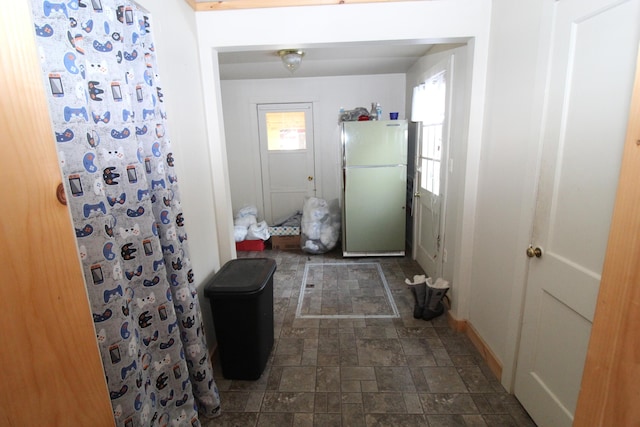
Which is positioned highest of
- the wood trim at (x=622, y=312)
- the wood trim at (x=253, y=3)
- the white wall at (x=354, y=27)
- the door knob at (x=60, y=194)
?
the wood trim at (x=253, y=3)

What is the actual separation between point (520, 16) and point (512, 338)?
69.5 inches

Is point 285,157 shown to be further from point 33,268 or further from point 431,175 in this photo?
point 33,268

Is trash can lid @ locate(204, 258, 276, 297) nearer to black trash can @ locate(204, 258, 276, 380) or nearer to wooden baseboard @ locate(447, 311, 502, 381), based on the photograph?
black trash can @ locate(204, 258, 276, 380)

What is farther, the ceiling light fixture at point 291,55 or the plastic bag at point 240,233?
the plastic bag at point 240,233

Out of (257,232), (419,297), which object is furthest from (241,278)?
(257,232)

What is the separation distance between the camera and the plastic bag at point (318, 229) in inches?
164

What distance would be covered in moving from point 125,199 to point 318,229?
3.05m

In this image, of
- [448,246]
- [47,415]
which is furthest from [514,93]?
[47,415]

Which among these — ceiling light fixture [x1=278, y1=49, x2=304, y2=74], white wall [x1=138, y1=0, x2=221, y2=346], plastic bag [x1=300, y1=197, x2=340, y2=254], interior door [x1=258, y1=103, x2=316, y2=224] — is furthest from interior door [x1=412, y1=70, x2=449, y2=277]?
white wall [x1=138, y1=0, x2=221, y2=346]

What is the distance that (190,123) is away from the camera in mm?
1932

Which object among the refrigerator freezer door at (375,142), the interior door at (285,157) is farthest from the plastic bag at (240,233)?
the refrigerator freezer door at (375,142)

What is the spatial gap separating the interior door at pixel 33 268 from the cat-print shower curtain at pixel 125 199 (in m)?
0.45

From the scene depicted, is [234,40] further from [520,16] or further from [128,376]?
[128,376]

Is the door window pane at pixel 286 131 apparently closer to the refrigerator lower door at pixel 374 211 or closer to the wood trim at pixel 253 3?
the refrigerator lower door at pixel 374 211
